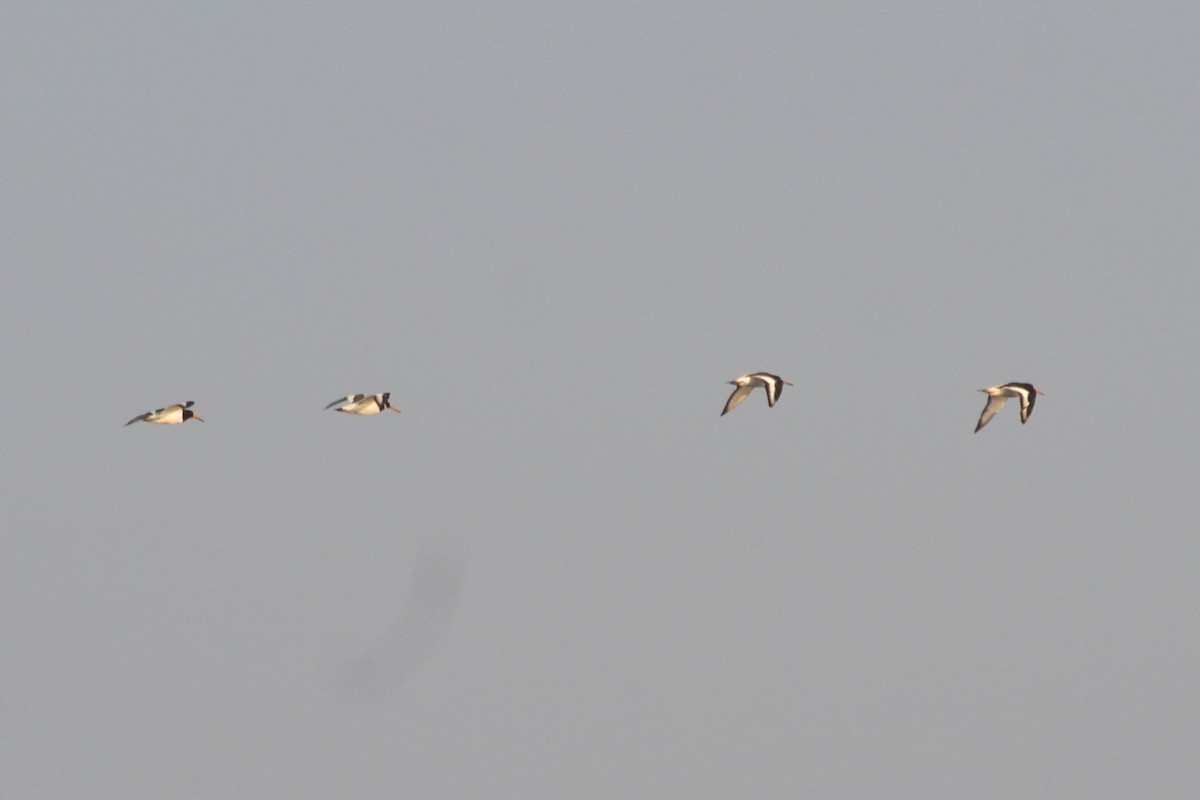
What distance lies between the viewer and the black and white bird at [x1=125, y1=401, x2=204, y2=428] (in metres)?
92.9

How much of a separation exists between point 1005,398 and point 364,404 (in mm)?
25572

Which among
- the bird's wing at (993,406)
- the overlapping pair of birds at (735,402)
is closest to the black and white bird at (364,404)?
the overlapping pair of birds at (735,402)

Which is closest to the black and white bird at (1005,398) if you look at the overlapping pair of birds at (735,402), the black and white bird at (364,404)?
the overlapping pair of birds at (735,402)

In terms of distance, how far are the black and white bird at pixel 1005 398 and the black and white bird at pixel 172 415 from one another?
3124 centimetres

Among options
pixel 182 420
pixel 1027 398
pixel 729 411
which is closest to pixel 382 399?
pixel 182 420

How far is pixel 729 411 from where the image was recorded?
93.7 m

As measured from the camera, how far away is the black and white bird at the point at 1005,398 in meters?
92.2

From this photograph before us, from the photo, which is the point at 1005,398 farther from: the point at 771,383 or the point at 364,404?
the point at 364,404

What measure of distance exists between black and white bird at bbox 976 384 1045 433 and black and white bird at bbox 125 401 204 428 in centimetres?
3124

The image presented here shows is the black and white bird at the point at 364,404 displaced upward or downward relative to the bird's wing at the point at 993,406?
downward

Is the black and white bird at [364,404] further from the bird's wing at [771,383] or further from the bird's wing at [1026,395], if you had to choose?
the bird's wing at [1026,395]

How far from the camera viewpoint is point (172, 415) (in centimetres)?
9381

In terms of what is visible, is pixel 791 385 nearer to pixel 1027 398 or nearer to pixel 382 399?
pixel 1027 398

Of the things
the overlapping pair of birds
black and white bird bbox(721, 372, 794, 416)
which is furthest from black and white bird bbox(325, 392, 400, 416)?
black and white bird bbox(721, 372, 794, 416)
